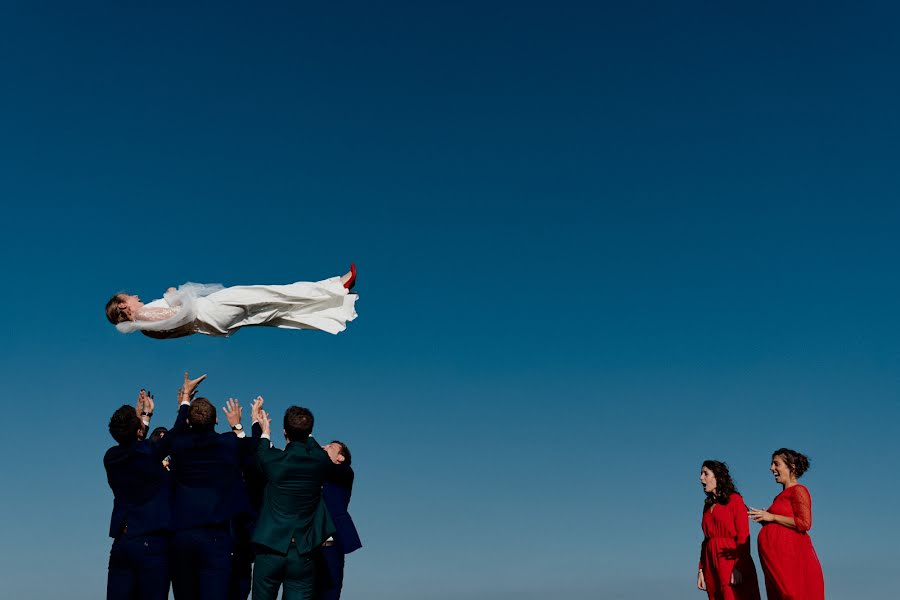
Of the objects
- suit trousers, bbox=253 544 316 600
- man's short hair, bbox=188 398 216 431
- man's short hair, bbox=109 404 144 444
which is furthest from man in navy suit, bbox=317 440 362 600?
man's short hair, bbox=109 404 144 444

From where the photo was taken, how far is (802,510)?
10.8m

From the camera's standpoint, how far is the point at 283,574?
809 cm

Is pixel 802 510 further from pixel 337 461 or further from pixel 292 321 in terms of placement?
pixel 292 321

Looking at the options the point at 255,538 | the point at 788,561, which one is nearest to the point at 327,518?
the point at 255,538

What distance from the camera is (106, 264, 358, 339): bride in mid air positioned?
9.51 meters

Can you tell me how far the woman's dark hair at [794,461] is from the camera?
1102cm

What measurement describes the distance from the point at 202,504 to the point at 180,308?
2.22 m

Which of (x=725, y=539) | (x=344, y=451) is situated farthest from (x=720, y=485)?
(x=344, y=451)

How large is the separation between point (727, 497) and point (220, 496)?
6.85 metres

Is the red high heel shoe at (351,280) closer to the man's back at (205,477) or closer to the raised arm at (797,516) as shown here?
the man's back at (205,477)

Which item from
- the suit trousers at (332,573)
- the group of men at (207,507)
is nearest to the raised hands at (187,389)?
the group of men at (207,507)

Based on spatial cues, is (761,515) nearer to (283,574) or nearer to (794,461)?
(794,461)

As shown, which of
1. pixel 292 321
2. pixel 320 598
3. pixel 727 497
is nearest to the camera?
pixel 320 598

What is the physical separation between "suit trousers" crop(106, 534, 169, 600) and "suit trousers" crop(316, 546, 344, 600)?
160 cm
